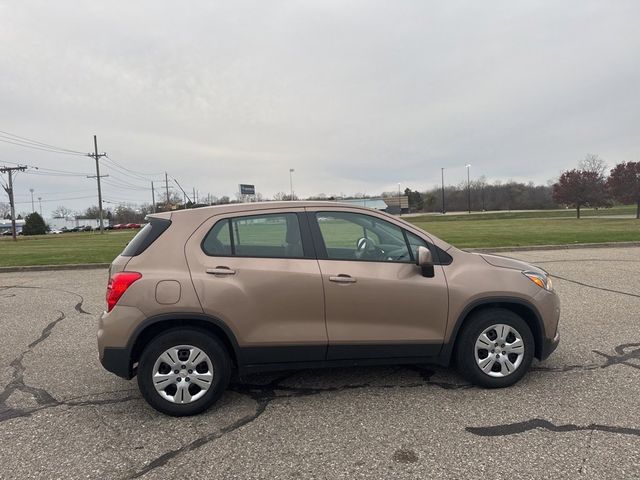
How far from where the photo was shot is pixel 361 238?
389cm

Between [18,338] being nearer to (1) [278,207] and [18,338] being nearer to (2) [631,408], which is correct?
(1) [278,207]

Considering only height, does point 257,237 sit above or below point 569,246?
above

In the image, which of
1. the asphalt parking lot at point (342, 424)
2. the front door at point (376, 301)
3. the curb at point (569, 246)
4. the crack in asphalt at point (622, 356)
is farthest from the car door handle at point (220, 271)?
the curb at point (569, 246)

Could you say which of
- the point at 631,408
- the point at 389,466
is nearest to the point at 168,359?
the point at 389,466

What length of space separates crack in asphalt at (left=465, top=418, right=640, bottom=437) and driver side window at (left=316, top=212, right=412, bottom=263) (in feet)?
4.62

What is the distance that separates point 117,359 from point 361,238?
2245mm

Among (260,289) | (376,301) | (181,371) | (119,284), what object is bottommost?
(181,371)

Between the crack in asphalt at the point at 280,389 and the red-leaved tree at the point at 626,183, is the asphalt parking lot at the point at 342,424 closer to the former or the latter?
the crack in asphalt at the point at 280,389

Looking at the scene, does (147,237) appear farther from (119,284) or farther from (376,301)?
(376,301)

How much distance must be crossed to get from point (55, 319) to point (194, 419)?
4536mm

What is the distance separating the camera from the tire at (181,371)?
3.37 metres

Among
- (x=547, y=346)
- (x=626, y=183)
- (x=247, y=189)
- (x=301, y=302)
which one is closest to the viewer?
(x=301, y=302)

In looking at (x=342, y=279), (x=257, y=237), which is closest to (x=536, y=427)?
(x=342, y=279)

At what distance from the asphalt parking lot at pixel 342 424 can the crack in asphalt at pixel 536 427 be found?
0.01m
